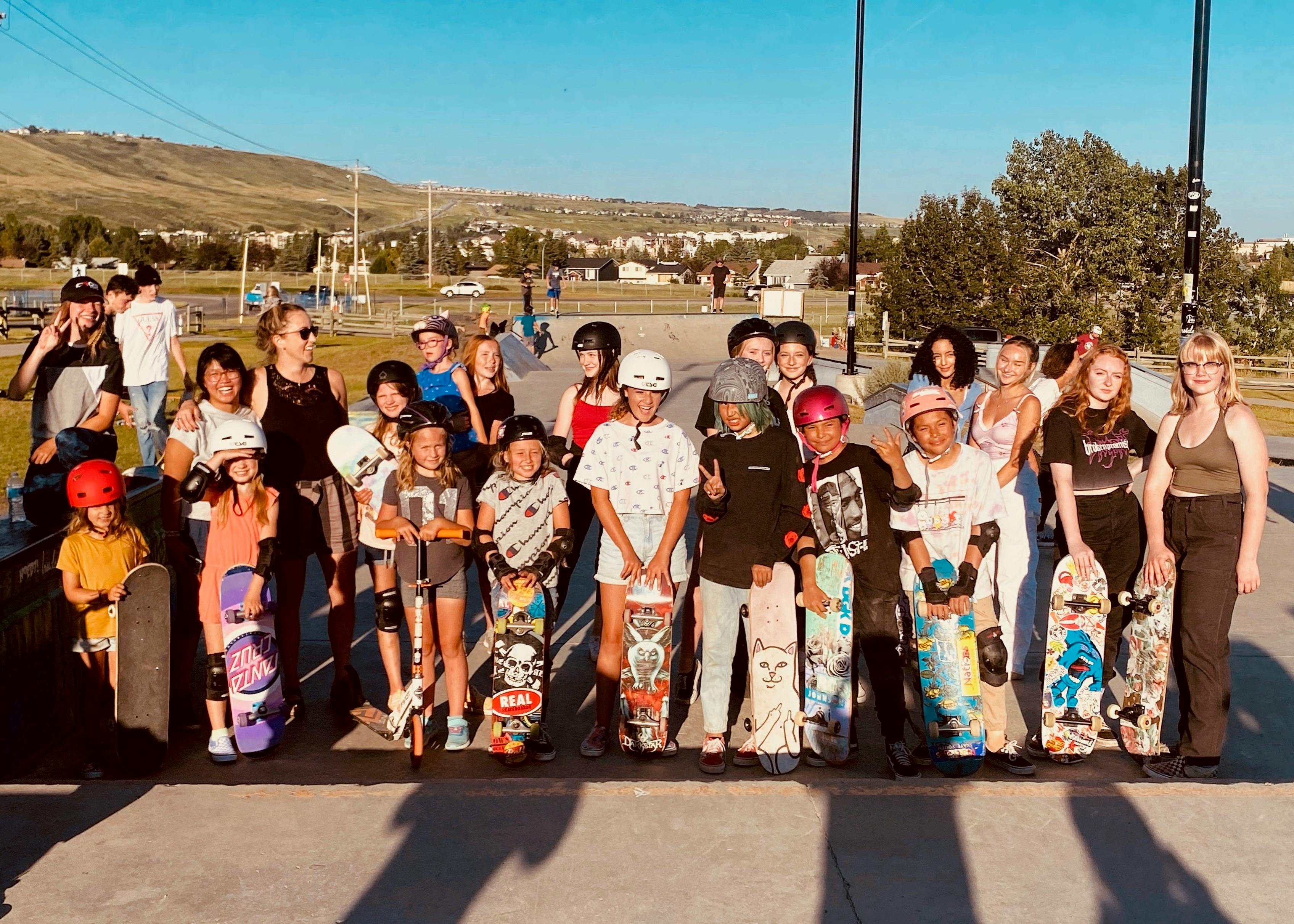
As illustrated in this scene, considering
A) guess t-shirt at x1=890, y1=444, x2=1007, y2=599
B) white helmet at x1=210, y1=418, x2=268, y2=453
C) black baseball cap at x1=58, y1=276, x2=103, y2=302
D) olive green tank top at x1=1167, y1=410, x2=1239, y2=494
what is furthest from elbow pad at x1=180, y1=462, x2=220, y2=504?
olive green tank top at x1=1167, y1=410, x2=1239, y2=494

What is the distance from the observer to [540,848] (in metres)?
3.64

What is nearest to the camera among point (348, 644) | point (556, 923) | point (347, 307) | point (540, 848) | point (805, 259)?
point (556, 923)

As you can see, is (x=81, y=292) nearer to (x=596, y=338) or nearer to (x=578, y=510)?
(x=596, y=338)

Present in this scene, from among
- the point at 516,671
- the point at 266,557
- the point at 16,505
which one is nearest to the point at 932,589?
the point at 516,671

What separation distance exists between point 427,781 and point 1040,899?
2.36m

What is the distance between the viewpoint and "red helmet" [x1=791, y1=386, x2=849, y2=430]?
183 inches

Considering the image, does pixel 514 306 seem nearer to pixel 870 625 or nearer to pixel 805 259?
pixel 870 625

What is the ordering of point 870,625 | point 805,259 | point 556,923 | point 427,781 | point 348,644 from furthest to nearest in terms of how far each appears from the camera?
point 805,259 → point 348,644 → point 870,625 → point 427,781 → point 556,923

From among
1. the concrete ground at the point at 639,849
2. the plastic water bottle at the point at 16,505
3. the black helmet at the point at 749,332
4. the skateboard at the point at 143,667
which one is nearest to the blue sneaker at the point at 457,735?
the concrete ground at the point at 639,849

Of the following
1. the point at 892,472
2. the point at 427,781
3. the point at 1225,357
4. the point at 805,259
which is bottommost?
the point at 427,781

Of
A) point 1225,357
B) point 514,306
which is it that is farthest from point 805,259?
point 1225,357

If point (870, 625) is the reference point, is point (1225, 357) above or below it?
above

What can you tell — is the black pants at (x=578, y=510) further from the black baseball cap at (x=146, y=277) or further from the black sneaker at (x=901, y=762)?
the black baseball cap at (x=146, y=277)

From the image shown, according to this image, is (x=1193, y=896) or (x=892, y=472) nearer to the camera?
(x=1193, y=896)
